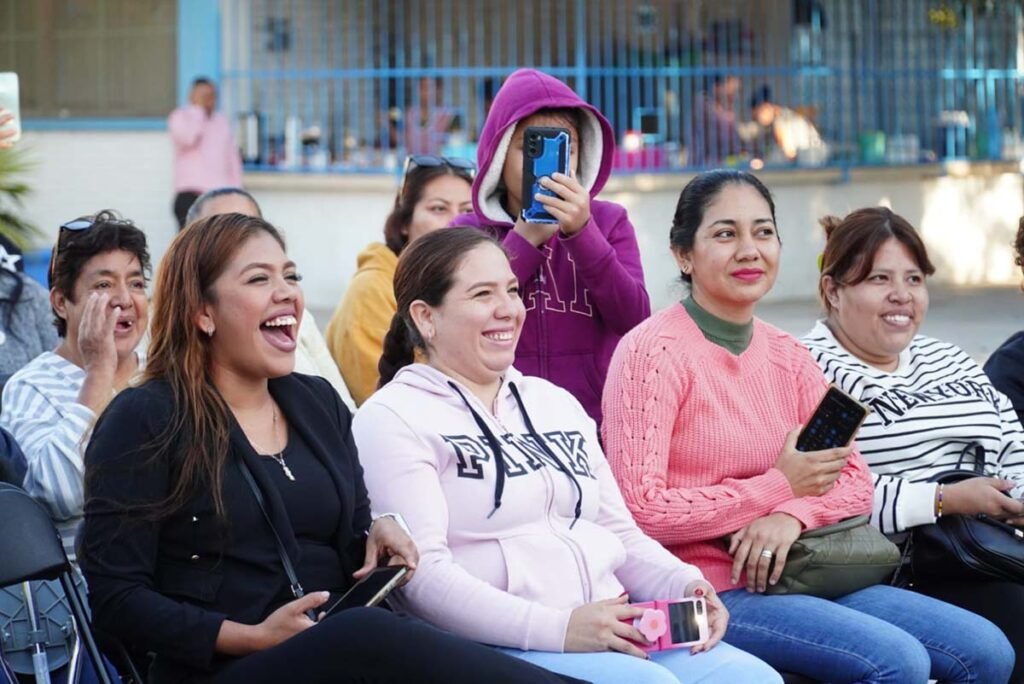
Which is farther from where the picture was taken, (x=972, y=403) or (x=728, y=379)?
(x=972, y=403)

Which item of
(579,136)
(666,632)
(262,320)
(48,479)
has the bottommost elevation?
(666,632)

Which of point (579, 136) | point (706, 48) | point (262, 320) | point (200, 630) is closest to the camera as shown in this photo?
point (200, 630)

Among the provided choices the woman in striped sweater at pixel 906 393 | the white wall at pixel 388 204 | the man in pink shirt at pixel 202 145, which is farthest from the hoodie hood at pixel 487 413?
the man in pink shirt at pixel 202 145

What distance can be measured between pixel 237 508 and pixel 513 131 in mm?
1697

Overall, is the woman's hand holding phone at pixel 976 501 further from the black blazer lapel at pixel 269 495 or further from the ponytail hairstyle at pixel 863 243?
the black blazer lapel at pixel 269 495

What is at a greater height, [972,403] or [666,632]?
[972,403]

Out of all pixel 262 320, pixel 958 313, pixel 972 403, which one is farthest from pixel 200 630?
pixel 958 313

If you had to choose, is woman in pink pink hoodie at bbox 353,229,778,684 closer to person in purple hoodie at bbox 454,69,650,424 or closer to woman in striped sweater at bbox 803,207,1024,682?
person in purple hoodie at bbox 454,69,650,424

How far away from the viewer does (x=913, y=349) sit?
17.1 ft

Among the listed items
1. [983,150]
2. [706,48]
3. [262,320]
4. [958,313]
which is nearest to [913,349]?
[262,320]

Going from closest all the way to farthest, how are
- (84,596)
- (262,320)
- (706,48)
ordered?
(262,320) → (84,596) → (706,48)

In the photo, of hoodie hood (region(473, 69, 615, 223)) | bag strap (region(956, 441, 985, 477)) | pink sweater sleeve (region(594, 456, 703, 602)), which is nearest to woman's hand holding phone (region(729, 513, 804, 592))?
pink sweater sleeve (region(594, 456, 703, 602))

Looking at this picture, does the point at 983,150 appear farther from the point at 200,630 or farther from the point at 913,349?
the point at 200,630

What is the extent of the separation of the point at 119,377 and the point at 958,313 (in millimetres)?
9242
